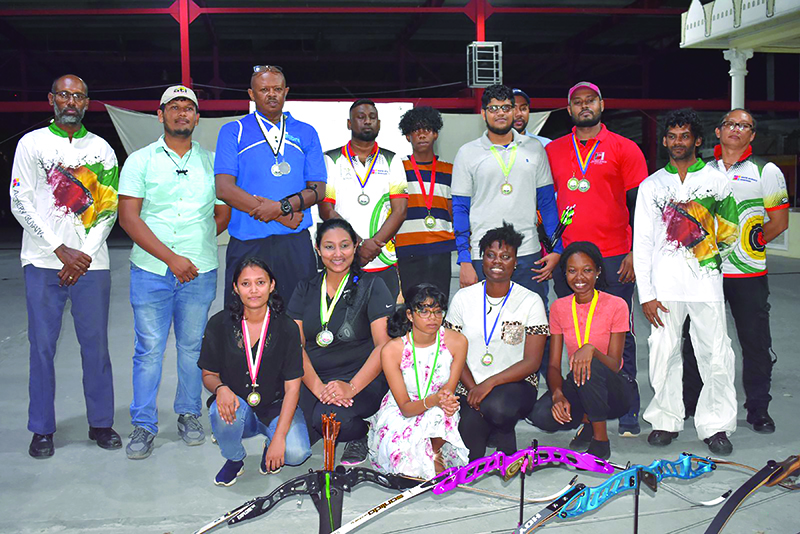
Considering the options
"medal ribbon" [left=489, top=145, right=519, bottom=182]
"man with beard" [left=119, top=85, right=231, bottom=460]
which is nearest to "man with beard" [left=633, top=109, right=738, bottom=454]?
"medal ribbon" [left=489, top=145, right=519, bottom=182]

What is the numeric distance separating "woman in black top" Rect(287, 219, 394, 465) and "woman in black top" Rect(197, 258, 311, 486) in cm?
21

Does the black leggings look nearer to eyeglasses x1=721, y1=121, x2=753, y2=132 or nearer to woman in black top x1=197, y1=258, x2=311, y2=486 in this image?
woman in black top x1=197, y1=258, x2=311, y2=486

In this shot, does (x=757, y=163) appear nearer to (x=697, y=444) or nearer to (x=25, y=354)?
(x=697, y=444)

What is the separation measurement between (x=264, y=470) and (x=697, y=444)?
1990mm

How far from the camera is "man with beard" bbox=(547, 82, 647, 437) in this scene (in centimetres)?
356

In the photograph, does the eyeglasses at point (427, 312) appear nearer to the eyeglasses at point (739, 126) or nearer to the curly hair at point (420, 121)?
the curly hair at point (420, 121)

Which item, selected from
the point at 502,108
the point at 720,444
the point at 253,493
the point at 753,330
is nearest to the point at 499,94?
the point at 502,108

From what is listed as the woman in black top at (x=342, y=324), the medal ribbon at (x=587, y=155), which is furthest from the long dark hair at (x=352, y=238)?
the medal ribbon at (x=587, y=155)

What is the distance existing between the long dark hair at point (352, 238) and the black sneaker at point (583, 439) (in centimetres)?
123

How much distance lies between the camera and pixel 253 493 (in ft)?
9.56

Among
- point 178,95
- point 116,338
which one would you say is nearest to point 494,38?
point 116,338

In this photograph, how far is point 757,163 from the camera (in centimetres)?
350

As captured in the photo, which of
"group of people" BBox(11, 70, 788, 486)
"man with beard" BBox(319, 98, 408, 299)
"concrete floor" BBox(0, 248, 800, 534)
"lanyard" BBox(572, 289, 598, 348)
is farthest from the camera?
"man with beard" BBox(319, 98, 408, 299)

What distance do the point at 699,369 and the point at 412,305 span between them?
4.79 ft
